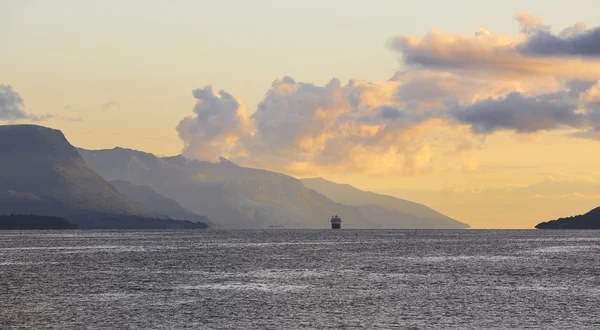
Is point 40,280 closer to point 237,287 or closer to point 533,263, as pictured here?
point 237,287

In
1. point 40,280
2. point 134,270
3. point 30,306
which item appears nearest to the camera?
point 30,306

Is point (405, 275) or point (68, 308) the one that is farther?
point (405, 275)

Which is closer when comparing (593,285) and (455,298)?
(455,298)

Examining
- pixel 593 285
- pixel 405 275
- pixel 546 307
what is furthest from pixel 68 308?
pixel 593 285

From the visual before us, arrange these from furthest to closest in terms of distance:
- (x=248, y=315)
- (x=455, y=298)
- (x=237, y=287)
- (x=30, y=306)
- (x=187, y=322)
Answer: (x=237, y=287), (x=455, y=298), (x=30, y=306), (x=248, y=315), (x=187, y=322)

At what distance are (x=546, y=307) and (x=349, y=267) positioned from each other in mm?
72210

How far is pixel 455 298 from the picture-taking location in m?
110

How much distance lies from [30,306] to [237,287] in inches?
1318

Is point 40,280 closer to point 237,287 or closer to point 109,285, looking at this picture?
point 109,285

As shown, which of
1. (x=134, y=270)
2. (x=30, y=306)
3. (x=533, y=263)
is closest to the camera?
(x=30, y=306)

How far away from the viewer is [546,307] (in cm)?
10075

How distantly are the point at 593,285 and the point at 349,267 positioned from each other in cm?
5432

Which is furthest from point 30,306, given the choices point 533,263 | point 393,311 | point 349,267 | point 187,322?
point 533,263

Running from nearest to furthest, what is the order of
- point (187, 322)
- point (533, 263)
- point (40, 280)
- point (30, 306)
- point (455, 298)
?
point (187, 322), point (30, 306), point (455, 298), point (40, 280), point (533, 263)
